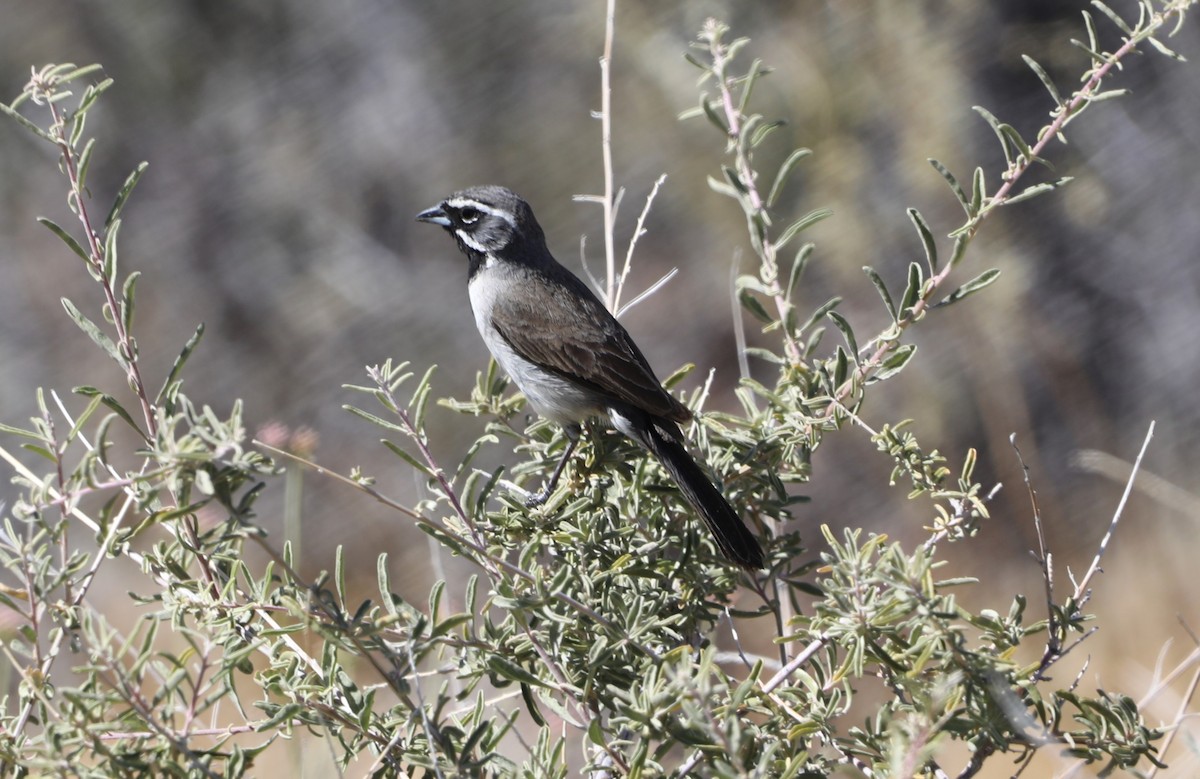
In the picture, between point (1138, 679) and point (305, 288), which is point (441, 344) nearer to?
point (305, 288)

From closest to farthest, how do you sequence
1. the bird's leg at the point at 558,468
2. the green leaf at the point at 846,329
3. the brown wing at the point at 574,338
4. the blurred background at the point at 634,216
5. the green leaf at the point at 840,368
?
the green leaf at the point at 846,329 → the green leaf at the point at 840,368 → the bird's leg at the point at 558,468 → the brown wing at the point at 574,338 → the blurred background at the point at 634,216

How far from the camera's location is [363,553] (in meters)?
8.02

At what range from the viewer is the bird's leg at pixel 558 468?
107 inches

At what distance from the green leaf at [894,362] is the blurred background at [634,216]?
4843mm

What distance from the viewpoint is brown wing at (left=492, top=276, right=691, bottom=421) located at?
151 inches

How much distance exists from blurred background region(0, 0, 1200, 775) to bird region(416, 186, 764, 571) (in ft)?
10.9

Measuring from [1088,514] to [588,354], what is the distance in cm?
470

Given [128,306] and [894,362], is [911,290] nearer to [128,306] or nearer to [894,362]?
[894,362]

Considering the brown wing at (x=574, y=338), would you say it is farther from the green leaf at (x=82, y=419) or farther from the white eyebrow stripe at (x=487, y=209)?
the green leaf at (x=82, y=419)

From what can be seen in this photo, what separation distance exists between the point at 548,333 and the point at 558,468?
1.49 meters

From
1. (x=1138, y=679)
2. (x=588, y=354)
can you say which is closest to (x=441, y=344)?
(x=588, y=354)

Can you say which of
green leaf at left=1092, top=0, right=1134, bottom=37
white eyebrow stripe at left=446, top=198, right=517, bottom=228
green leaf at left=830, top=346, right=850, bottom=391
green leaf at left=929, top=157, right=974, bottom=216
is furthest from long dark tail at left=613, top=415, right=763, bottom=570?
white eyebrow stripe at left=446, top=198, right=517, bottom=228

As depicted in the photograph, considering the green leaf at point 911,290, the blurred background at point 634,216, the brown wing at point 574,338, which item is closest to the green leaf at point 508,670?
the green leaf at point 911,290

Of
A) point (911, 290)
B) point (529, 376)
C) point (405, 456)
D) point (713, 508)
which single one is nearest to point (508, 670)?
point (405, 456)
